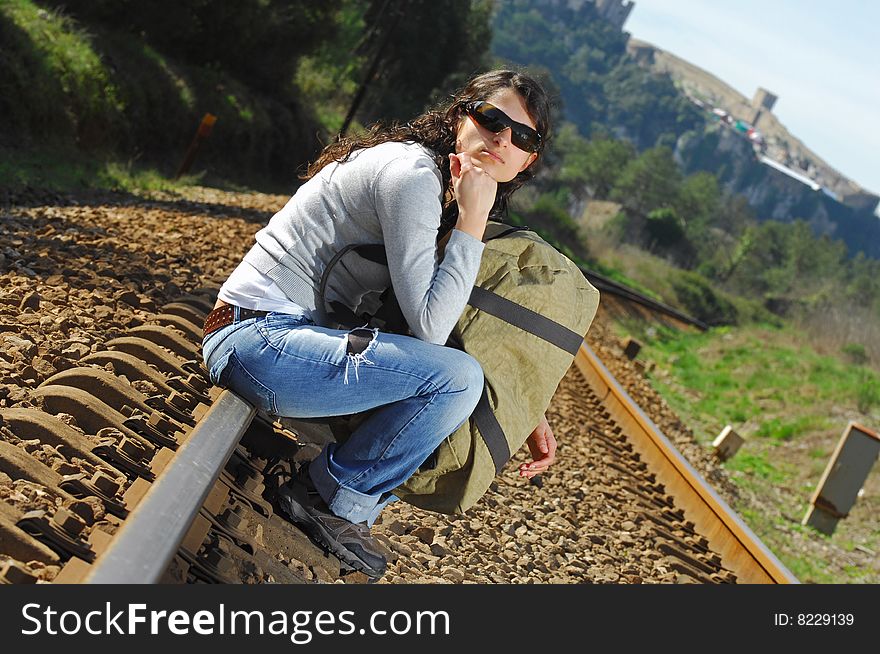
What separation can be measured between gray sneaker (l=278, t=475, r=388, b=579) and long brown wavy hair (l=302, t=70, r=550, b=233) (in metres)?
0.97

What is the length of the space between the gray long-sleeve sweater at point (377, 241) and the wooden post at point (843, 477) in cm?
692

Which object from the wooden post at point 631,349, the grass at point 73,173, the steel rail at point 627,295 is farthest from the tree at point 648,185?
the grass at point 73,173

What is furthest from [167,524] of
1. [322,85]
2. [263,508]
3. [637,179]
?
[637,179]

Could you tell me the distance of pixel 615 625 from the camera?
299 cm

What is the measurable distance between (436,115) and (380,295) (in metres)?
0.61

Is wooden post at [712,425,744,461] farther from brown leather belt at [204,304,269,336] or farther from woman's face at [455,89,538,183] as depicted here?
brown leather belt at [204,304,269,336]

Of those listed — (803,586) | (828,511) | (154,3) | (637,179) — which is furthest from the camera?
(637,179)

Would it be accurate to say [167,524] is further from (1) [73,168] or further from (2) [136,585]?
(1) [73,168]

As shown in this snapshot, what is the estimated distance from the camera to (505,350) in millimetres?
3002

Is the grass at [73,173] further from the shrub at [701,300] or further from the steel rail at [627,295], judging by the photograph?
the shrub at [701,300]

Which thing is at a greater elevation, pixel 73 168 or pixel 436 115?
pixel 436 115

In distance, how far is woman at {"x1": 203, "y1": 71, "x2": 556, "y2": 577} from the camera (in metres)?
2.78

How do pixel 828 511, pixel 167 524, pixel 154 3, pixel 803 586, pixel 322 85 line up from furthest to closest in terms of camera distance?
pixel 322 85
pixel 154 3
pixel 828 511
pixel 803 586
pixel 167 524

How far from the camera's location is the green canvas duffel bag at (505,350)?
2.99 m
